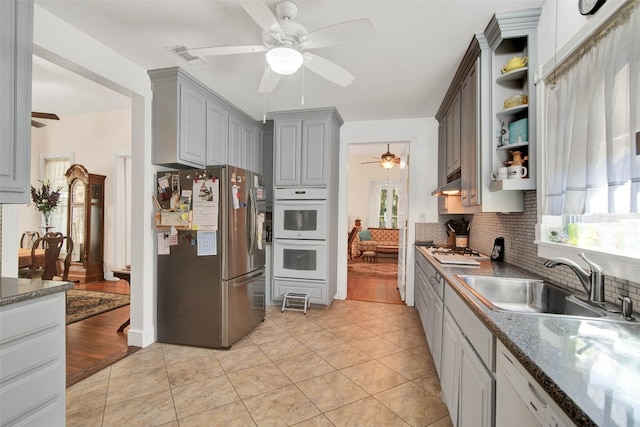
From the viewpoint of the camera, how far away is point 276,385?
2070mm

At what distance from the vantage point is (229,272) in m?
2.65

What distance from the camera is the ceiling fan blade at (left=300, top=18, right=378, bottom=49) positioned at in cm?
149

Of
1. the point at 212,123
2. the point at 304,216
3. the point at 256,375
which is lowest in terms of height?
the point at 256,375

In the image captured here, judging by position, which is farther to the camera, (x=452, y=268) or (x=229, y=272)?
(x=229, y=272)

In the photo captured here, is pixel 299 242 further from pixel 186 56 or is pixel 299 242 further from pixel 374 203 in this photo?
pixel 374 203

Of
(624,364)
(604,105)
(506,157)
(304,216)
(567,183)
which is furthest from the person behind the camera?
(304,216)

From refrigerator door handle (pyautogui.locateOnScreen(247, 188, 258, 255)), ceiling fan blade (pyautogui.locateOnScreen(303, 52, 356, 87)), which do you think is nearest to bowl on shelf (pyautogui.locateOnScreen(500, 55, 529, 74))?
ceiling fan blade (pyautogui.locateOnScreen(303, 52, 356, 87))

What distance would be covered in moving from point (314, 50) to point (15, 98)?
1901mm

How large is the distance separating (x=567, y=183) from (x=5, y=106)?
280cm

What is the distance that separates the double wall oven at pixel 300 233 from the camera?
11.9ft

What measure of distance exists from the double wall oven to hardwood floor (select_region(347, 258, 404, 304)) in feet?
3.25

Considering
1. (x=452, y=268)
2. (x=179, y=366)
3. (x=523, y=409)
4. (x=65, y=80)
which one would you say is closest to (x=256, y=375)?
(x=179, y=366)

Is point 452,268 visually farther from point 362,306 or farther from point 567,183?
point 362,306

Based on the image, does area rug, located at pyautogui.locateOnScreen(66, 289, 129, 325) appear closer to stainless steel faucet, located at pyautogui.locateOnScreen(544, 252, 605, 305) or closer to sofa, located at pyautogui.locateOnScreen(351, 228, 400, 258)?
stainless steel faucet, located at pyautogui.locateOnScreen(544, 252, 605, 305)
